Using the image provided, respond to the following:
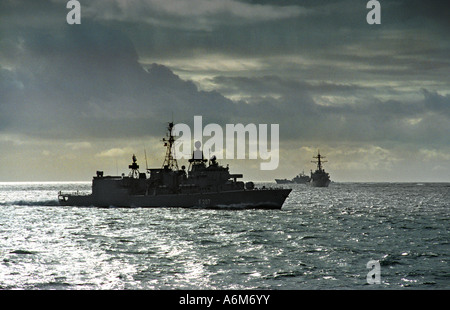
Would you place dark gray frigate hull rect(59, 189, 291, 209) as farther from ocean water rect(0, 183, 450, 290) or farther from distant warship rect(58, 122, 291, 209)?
ocean water rect(0, 183, 450, 290)

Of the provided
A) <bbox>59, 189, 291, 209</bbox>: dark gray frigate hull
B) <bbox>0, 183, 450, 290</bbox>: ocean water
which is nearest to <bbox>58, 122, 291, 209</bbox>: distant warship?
<bbox>59, 189, 291, 209</bbox>: dark gray frigate hull

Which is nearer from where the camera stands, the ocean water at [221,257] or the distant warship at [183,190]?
the ocean water at [221,257]

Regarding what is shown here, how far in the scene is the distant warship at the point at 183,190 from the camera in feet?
225

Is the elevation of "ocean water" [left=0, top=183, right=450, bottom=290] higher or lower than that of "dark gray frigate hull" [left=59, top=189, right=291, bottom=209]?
lower

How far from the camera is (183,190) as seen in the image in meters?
72.2

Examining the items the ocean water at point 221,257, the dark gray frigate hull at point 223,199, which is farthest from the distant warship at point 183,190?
the ocean water at point 221,257

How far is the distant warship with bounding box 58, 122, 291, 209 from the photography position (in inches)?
2694

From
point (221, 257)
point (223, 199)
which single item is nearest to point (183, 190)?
point (223, 199)

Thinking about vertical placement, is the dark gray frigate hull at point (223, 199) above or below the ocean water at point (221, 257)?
above

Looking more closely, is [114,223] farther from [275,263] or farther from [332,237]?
[275,263]

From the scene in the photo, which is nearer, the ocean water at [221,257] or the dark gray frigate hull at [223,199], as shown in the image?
the ocean water at [221,257]

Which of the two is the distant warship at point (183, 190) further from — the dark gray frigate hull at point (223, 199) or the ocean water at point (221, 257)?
the ocean water at point (221, 257)
